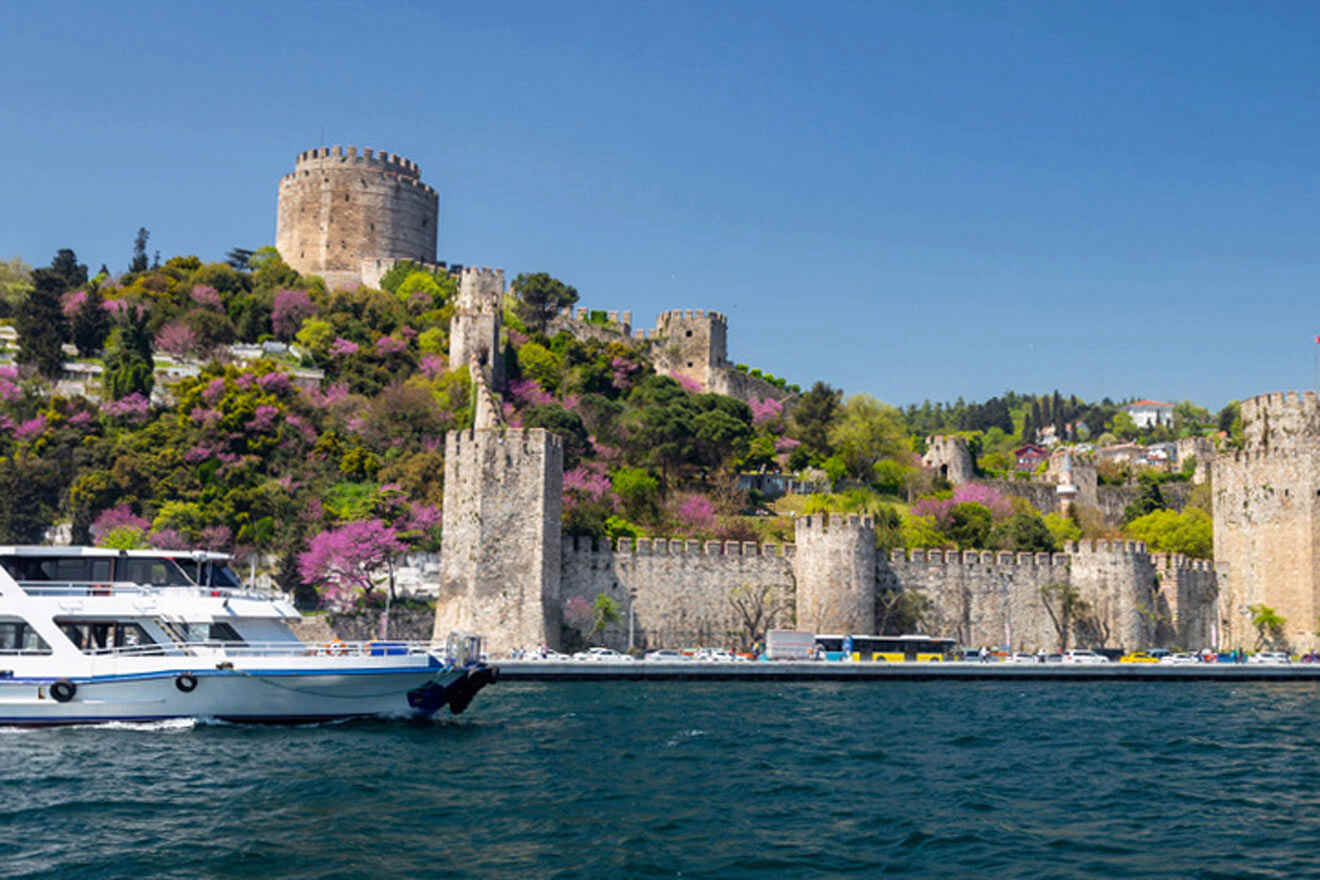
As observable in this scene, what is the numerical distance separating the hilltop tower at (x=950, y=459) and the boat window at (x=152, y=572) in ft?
145

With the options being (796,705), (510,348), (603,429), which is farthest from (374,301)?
(796,705)

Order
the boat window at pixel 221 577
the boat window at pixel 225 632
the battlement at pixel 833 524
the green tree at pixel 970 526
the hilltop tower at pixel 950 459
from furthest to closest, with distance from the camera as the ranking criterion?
1. the hilltop tower at pixel 950 459
2. the green tree at pixel 970 526
3. the battlement at pixel 833 524
4. the boat window at pixel 221 577
5. the boat window at pixel 225 632

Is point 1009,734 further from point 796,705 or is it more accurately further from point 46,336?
point 46,336

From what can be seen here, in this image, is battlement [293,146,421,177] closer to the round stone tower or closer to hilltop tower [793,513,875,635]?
the round stone tower

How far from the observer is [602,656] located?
130ft

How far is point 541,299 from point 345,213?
40.5 ft

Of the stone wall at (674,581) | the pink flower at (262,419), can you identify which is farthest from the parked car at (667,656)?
the pink flower at (262,419)

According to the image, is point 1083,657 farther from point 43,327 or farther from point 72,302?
point 72,302

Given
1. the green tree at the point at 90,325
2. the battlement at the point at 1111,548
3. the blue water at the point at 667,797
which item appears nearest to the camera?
the blue water at the point at 667,797

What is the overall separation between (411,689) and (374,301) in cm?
3837

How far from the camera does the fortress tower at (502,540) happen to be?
128 ft

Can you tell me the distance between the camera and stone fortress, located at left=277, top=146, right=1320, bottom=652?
39688 millimetres

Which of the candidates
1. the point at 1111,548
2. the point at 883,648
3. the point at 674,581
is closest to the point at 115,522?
the point at 674,581

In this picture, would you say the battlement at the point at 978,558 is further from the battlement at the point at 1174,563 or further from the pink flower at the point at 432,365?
the pink flower at the point at 432,365
